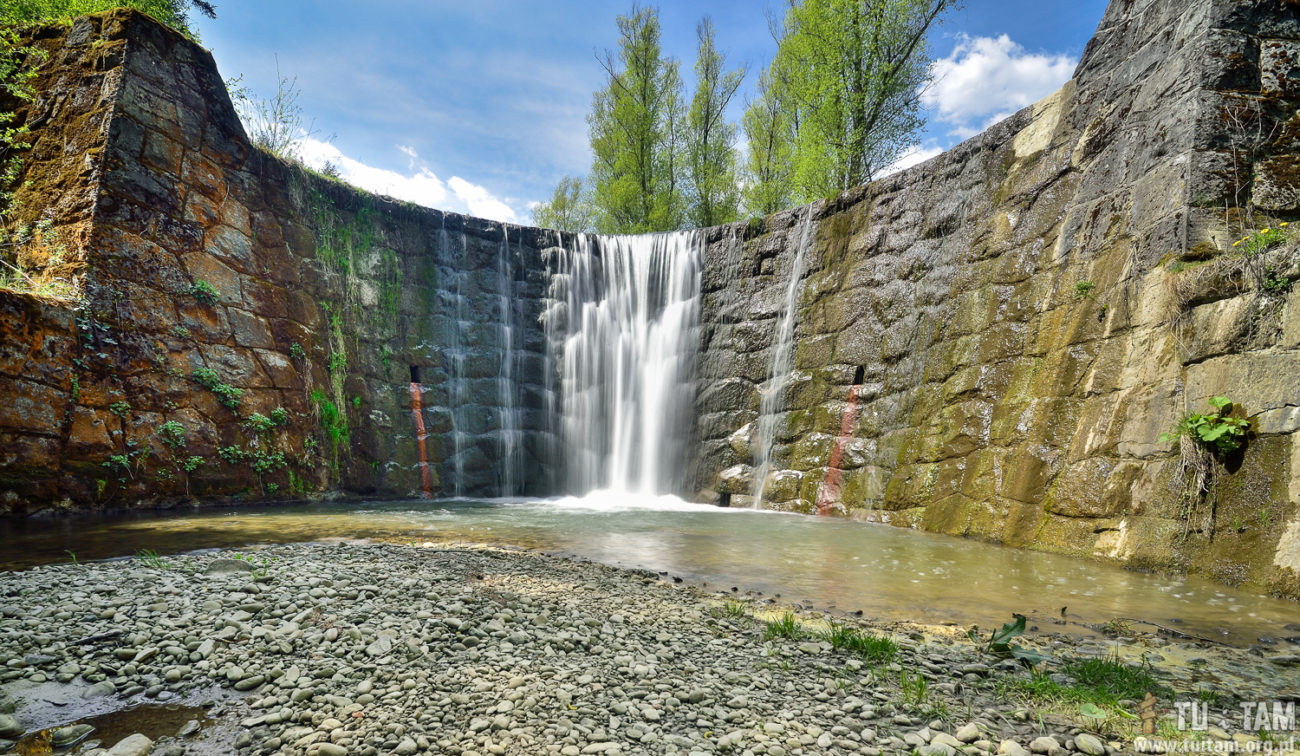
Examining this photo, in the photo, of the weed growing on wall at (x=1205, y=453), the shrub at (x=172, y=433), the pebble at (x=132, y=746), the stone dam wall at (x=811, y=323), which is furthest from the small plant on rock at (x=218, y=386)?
the weed growing on wall at (x=1205, y=453)

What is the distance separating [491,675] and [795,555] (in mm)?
4844

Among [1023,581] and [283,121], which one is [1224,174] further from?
[283,121]

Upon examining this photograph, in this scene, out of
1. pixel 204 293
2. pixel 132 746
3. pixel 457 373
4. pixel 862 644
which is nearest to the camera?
pixel 132 746

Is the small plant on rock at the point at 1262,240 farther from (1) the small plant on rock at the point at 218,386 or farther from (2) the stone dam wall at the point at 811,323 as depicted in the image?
(1) the small plant on rock at the point at 218,386

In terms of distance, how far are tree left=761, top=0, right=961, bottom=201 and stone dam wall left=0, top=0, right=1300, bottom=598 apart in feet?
14.8

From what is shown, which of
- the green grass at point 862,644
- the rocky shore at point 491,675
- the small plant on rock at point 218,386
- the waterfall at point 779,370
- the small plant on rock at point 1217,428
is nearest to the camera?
the rocky shore at point 491,675

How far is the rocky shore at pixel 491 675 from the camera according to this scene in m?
2.45

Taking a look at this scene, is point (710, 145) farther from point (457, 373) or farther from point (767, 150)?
point (457, 373)

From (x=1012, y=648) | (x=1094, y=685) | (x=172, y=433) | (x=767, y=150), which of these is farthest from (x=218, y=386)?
(x=767, y=150)

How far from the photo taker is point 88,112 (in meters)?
9.80

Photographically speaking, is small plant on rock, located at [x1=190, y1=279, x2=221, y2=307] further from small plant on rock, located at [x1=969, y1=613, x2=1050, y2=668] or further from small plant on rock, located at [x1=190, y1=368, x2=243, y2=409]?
small plant on rock, located at [x1=969, y1=613, x2=1050, y2=668]

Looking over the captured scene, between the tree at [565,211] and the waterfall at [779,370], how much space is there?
61.3 ft

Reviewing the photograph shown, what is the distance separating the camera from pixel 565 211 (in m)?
30.8

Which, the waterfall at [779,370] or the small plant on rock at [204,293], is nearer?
the small plant on rock at [204,293]
